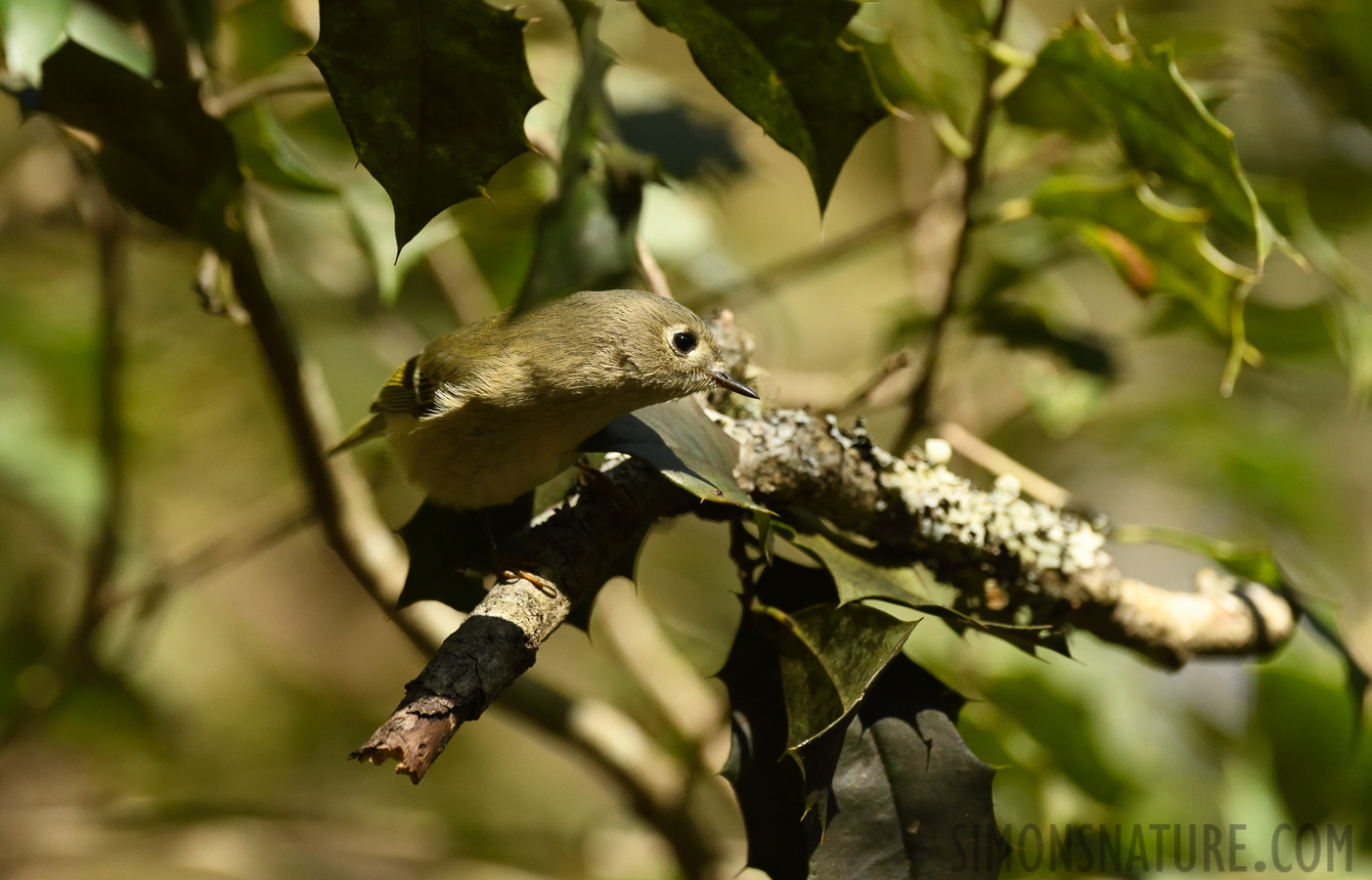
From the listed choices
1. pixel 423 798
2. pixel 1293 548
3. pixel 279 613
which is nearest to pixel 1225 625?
pixel 1293 548

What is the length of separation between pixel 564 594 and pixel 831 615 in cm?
35

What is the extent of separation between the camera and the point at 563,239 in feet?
6.17

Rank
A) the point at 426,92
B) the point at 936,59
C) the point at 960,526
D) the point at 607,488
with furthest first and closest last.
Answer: the point at 936,59 < the point at 960,526 < the point at 607,488 < the point at 426,92

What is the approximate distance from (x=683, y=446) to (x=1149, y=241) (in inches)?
44.3

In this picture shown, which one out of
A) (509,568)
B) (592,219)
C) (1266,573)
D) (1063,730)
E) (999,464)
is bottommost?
(1063,730)

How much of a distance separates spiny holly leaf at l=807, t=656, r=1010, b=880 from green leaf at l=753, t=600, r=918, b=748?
8 cm

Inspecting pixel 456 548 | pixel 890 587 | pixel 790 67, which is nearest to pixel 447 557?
pixel 456 548

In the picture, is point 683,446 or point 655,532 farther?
point 655,532

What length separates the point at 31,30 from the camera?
154cm

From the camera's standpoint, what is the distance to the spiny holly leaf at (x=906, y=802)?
54.2 inches

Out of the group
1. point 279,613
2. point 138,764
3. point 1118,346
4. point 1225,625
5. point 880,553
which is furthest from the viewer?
point 279,613

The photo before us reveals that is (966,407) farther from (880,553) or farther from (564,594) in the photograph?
(564,594)

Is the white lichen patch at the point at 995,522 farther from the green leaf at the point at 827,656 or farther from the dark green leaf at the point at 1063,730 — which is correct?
the dark green leaf at the point at 1063,730

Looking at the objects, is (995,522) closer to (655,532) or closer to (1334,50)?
(655,532)
